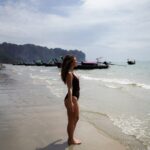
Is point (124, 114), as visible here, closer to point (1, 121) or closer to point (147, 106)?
point (147, 106)

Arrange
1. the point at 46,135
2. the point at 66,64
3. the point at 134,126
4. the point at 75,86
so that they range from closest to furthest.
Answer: the point at 66,64 → the point at 75,86 → the point at 46,135 → the point at 134,126

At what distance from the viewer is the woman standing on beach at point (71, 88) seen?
20.6 feet

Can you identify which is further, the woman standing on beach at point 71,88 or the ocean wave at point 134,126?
the ocean wave at point 134,126

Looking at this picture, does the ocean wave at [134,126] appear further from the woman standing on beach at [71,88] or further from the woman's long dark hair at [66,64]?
the woman's long dark hair at [66,64]

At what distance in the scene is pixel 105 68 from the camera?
79.0 meters

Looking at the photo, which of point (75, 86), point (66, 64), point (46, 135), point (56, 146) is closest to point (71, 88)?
point (75, 86)

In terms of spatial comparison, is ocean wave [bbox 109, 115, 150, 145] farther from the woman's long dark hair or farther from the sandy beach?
the woman's long dark hair

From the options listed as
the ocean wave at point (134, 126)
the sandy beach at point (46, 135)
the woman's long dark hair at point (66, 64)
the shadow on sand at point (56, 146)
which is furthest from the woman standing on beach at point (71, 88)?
the ocean wave at point (134, 126)

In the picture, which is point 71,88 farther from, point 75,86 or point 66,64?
point 66,64

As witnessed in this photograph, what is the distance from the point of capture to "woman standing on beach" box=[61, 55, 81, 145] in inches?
247

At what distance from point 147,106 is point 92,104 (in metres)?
2.33

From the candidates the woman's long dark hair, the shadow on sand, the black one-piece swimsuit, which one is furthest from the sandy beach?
the woman's long dark hair

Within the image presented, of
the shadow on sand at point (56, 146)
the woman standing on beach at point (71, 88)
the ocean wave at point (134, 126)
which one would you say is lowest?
the ocean wave at point (134, 126)

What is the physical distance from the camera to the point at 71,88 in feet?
20.7
